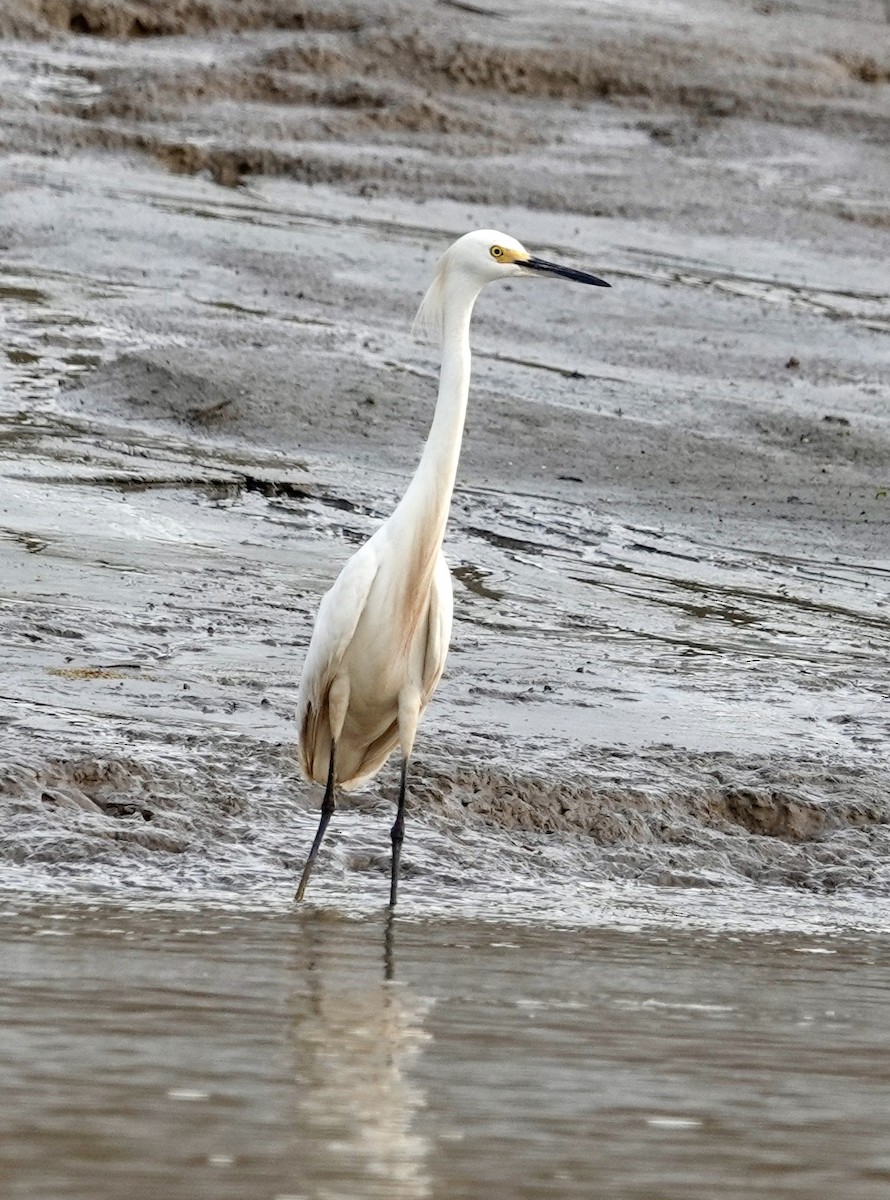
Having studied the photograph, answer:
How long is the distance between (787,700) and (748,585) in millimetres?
1694

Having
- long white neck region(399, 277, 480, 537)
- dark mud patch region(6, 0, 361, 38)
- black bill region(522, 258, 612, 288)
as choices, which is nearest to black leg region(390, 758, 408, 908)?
long white neck region(399, 277, 480, 537)

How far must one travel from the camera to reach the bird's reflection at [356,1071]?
129 inches

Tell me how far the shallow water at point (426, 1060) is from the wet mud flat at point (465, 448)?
2.52 ft

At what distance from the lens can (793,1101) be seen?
387cm

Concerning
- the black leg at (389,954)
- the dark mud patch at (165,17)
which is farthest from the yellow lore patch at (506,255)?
the dark mud patch at (165,17)

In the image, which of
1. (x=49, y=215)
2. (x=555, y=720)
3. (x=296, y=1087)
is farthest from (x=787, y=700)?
(x=49, y=215)

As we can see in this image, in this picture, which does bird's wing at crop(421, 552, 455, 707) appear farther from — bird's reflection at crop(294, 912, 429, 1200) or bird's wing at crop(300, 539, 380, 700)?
bird's reflection at crop(294, 912, 429, 1200)

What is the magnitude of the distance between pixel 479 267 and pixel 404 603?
3.51 feet

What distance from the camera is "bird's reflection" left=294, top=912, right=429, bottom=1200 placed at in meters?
3.28

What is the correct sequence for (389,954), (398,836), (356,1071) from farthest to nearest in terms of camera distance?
1. (398,836)
2. (389,954)
3. (356,1071)

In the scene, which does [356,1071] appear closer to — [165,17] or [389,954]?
[389,954]

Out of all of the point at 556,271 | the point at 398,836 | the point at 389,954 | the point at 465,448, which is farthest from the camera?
the point at 465,448

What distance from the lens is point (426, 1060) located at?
159 inches

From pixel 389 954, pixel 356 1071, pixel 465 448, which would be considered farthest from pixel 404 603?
pixel 465 448
